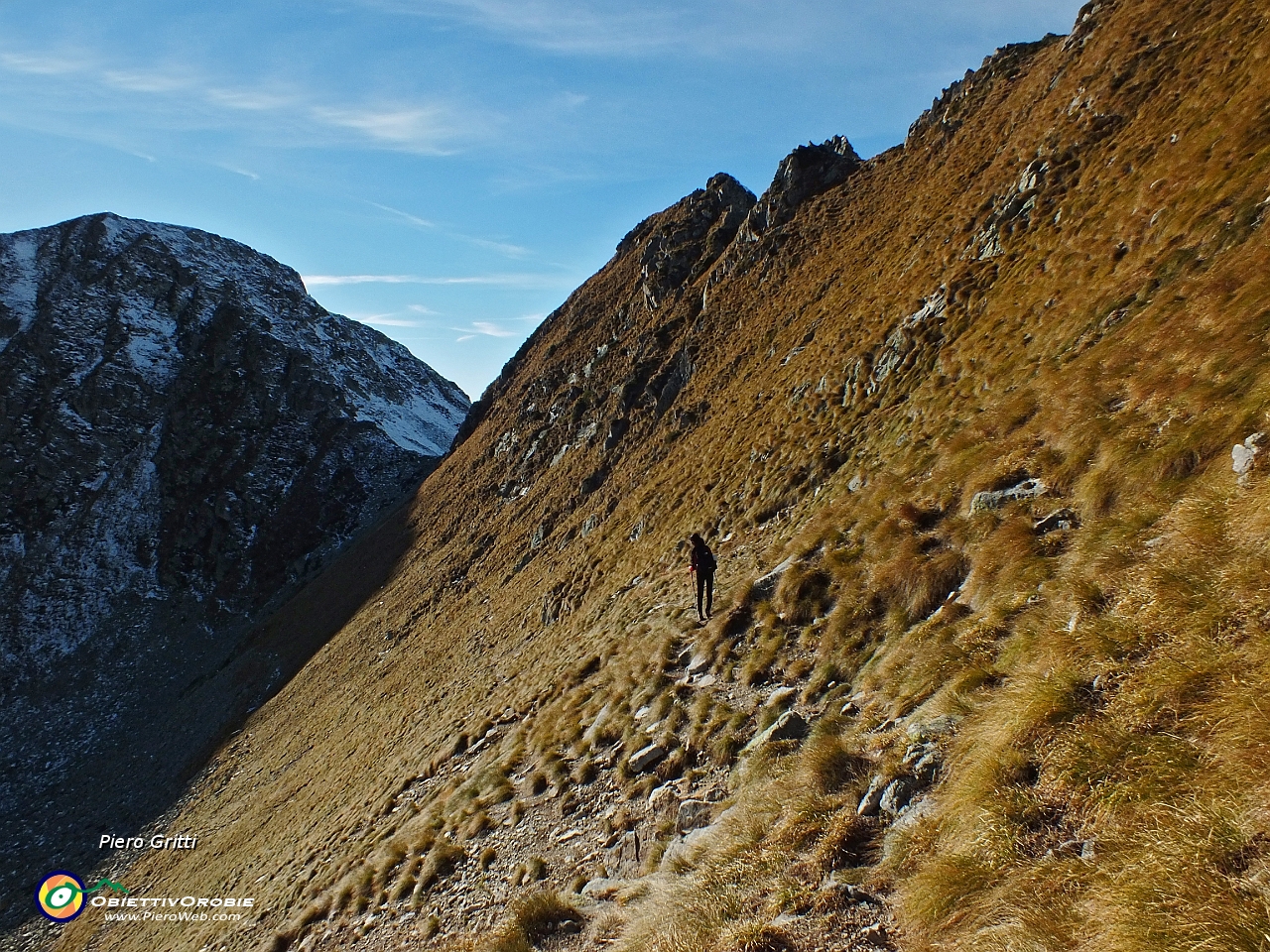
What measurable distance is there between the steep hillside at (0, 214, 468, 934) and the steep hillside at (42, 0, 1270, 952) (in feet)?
102

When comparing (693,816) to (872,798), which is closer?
(872,798)

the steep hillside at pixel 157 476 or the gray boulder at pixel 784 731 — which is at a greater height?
the steep hillside at pixel 157 476

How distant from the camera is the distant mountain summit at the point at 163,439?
7050 cm

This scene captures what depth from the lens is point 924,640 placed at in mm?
8555

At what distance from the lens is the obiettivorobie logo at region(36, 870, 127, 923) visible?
29.8 m

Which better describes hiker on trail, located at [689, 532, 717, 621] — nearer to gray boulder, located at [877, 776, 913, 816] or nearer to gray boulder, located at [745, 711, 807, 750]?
gray boulder, located at [745, 711, 807, 750]

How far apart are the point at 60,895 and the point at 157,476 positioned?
63.5 meters

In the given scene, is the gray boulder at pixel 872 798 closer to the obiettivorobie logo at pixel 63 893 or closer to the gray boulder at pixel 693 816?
the gray boulder at pixel 693 816

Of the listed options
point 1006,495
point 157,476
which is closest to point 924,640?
point 1006,495

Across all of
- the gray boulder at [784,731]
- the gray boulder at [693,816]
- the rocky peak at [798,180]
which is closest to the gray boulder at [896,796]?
the gray boulder at [784,731]

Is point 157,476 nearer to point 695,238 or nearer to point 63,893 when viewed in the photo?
point 63,893

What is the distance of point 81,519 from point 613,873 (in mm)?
94956

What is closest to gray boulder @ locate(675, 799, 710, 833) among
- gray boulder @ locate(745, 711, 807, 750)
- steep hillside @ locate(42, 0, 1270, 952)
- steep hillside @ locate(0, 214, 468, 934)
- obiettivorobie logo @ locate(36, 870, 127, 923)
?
steep hillside @ locate(42, 0, 1270, 952)

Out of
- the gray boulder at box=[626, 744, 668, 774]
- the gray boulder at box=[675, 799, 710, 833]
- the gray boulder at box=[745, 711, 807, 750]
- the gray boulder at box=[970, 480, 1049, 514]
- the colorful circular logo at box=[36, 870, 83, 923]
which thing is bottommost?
the colorful circular logo at box=[36, 870, 83, 923]
